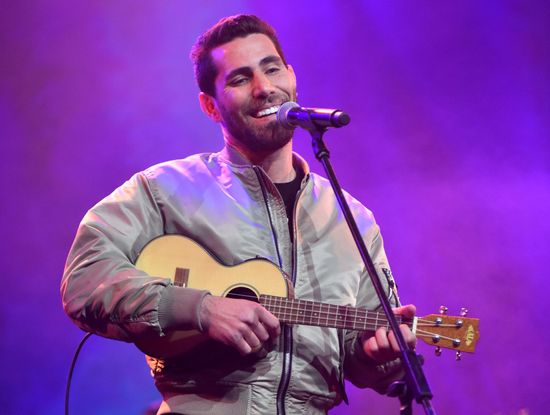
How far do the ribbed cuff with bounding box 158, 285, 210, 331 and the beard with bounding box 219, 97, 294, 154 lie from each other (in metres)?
0.99

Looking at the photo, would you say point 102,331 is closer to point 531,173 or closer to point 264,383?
point 264,383

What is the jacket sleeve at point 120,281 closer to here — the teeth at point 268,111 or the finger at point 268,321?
the finger at point 268,321

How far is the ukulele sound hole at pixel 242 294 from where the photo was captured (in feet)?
9.49

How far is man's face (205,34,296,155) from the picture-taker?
343 cm

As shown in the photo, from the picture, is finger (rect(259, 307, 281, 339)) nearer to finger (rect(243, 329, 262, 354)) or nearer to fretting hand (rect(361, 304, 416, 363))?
finger (rect(243, 329, 262, 354))

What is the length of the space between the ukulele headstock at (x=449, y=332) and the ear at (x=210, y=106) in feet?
4.59

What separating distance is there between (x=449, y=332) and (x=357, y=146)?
269 centimetres

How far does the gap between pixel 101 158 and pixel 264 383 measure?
2.47 metres

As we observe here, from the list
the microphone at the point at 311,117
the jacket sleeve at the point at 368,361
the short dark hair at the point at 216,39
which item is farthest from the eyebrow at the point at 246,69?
the jacket sleeve at the point at 368,361

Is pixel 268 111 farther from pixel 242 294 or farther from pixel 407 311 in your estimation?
pixel 407 311

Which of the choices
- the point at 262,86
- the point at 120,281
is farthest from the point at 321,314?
the point at 262,86

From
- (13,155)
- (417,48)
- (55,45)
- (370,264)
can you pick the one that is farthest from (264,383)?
(417,48)

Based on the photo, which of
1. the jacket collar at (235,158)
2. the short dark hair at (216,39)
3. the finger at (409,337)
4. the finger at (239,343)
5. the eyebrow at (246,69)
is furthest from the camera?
the short dark hair at (216,39)

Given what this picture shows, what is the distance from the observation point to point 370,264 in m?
2.31
